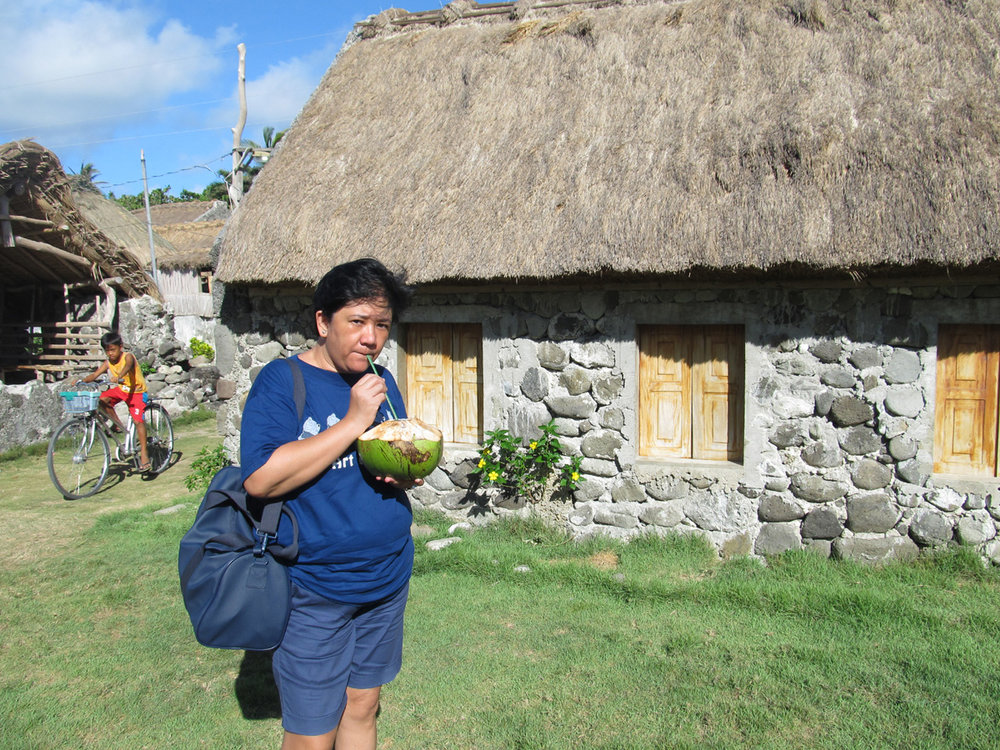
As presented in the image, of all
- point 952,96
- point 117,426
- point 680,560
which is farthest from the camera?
point 117,426

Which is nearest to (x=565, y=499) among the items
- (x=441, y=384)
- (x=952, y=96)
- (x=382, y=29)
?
(x=441, y=384)

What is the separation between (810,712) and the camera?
297 centimetres

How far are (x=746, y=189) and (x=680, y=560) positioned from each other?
93.7 inches

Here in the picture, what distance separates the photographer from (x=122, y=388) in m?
7.46

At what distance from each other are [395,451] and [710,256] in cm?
295

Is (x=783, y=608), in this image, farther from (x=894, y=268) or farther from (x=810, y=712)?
(x=894, y=268)

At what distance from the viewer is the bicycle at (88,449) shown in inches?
271

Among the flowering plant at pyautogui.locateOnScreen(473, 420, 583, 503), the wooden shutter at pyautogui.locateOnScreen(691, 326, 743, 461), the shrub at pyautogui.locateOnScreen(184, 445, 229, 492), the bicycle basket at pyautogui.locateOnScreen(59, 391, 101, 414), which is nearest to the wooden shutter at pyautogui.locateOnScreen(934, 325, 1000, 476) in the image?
the wooden shutter at pyautogui.locateOnScreen(691, 326, 743, 461)

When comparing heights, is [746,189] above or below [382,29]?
below

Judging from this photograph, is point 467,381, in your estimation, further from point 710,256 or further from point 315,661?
point 315,661

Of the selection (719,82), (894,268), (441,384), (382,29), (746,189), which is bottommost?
(441,384)

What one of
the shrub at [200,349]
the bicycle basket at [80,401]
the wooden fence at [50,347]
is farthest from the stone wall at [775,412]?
the shrub at [200,349]

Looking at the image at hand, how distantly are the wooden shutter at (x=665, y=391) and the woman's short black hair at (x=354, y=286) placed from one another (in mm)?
3130

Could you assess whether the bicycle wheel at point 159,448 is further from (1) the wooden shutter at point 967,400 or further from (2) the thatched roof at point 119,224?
(1) the wooden shutter at point 967,400
